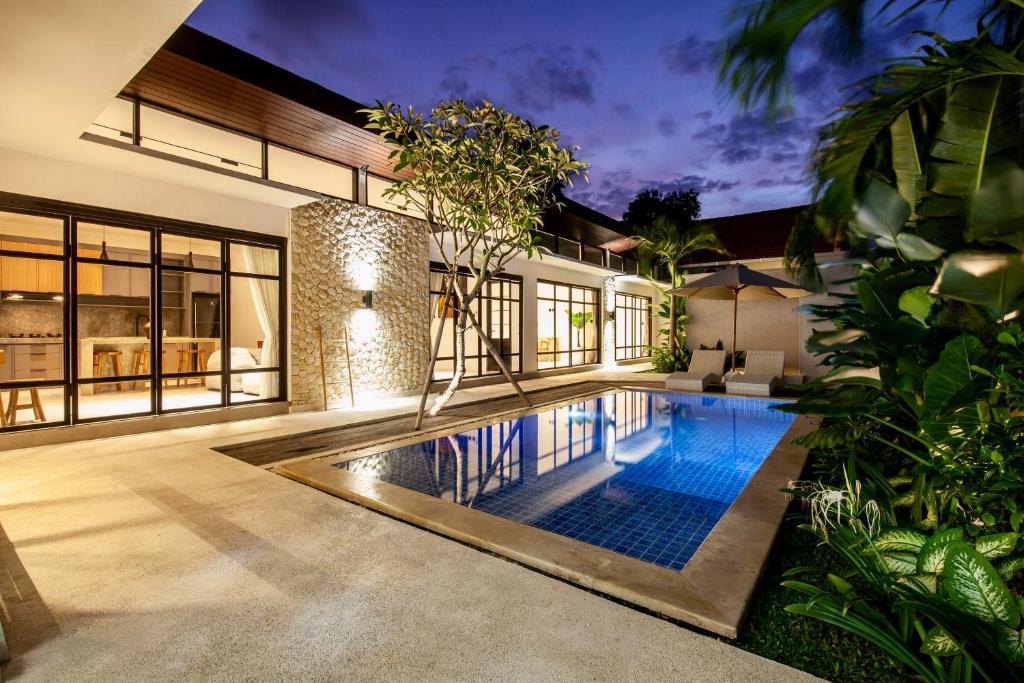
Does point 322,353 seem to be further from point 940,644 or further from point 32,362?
point 940,644

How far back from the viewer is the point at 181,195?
688 centimetres

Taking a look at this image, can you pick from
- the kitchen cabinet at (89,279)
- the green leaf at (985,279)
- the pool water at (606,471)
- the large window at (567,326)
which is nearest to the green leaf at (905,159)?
the green leaf at (985,279)

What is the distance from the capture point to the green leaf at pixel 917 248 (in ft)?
7.31

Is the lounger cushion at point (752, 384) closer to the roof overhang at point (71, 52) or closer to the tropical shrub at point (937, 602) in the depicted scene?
the tropical shrub at point (937, 602)

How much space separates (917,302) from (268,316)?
8.34 metres

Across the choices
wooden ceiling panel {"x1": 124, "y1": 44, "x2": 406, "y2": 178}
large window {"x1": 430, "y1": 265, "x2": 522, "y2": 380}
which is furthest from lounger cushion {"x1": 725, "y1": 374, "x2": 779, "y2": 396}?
wooden ceiling panel {"x1": 124, "y1": 44, "x2": 406, "y2": 178}

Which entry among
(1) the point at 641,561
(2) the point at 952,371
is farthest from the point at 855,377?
(1) the point at 641,561

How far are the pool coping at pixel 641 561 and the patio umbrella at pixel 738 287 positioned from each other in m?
6.81

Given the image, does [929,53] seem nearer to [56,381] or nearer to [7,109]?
[7,109]

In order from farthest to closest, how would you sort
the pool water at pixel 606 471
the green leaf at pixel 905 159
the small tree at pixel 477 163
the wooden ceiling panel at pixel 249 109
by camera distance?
the small tree at pixel 477 163 → the wooden ceiling panel at pixel 249 109 → the pool water at pixel 606 471 → the green leaf at pixel 905 159

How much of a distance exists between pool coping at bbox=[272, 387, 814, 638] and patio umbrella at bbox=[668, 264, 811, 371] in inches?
268

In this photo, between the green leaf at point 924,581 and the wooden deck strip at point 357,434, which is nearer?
the green leaf at point 924,581

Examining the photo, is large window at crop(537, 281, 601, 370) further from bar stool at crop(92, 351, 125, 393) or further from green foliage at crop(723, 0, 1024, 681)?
green foliage at crop(723, 0, 1024, 681)

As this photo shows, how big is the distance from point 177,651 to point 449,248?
9.76 metres
